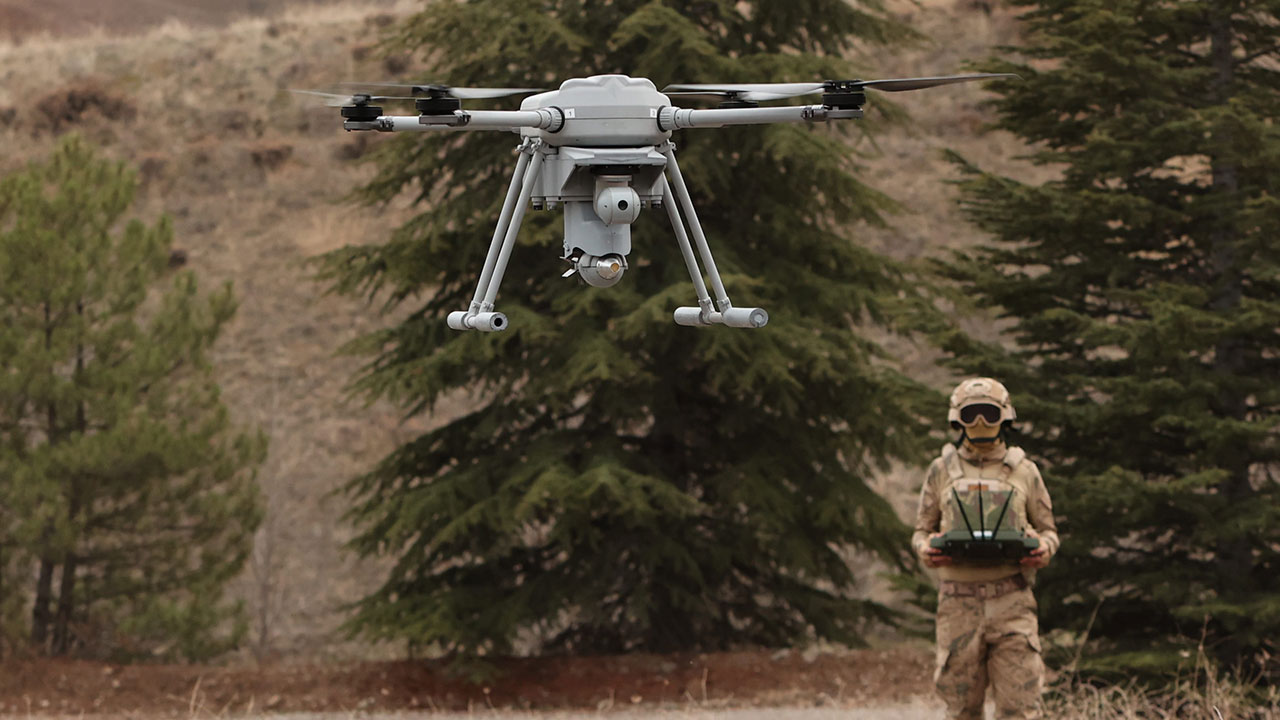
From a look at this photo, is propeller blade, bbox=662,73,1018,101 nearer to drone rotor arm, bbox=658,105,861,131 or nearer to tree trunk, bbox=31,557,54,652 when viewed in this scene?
drone rotor arm, bbox=658,105,861,131

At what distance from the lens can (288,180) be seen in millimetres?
31531

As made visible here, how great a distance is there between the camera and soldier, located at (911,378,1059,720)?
19.5 ft

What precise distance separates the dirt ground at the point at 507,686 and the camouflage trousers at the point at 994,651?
572 cm

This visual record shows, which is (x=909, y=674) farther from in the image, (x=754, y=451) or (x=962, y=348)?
(x=962, y=348)

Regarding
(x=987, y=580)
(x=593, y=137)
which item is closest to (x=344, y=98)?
(x=593, y=137)

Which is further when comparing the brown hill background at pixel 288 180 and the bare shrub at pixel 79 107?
the bare shrub at pixel 79 107

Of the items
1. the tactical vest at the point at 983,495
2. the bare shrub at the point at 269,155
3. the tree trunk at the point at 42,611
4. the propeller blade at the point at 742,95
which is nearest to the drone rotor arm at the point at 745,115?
the propeller blade at the point at 742,95

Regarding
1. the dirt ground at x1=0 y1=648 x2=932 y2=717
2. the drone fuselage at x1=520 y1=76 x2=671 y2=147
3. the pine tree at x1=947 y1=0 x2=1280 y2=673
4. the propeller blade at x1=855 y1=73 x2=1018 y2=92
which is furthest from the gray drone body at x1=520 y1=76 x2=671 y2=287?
the dirt ground at x1=0 y1=648 x2=932 y2=717

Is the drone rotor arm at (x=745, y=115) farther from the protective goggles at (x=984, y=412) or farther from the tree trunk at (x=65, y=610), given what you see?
the tree trunk at (x=65, y=610)

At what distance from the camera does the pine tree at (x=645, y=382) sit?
12164 mm

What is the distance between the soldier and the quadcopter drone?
3503mm

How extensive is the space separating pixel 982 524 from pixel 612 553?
787 centimetres

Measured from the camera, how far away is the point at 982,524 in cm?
582

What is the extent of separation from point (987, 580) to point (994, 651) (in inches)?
12.9
